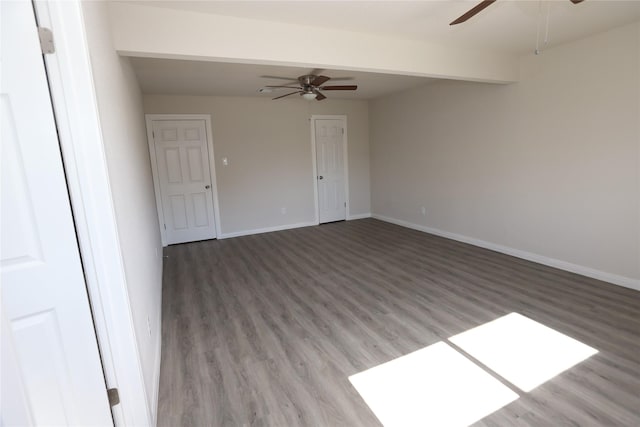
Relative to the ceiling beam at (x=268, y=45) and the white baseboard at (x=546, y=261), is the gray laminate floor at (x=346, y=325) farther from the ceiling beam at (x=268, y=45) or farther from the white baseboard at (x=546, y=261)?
the ceiling beam at (x=268, y=45)

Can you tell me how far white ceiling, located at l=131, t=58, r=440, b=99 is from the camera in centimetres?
344

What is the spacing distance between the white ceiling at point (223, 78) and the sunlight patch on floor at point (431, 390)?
3.18 meters

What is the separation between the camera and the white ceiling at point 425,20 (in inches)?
90.3

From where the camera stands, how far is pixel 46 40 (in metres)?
1.15

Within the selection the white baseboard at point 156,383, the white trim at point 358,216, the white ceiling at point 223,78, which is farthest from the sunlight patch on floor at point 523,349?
the white trim at point 358,216

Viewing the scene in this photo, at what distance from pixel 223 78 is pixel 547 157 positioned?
3.97m

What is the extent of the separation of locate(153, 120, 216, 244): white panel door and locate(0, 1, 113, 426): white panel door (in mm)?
4188

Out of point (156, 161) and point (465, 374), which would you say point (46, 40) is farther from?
point (156, 161)

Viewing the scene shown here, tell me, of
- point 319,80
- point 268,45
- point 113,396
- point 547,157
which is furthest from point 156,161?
point 547,157

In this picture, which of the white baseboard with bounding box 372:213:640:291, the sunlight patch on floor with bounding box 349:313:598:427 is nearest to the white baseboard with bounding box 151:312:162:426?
the sunlight patch on floor with bounding box 349:313:598:427

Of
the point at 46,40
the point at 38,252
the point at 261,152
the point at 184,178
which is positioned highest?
the point at 46,40

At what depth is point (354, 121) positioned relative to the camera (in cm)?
646

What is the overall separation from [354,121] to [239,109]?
231cm

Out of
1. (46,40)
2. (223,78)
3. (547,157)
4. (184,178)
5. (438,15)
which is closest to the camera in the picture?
(46,40)
